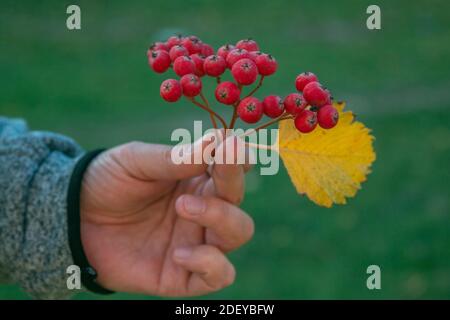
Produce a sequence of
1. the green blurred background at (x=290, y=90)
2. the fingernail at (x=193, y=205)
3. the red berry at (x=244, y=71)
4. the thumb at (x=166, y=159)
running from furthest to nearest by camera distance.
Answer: the green blurred background at (x=290, y=90) → the fingernail at (x=193, y=205) → the thumb at (x=166, y=159) → the red berry at (x=244, y=71)

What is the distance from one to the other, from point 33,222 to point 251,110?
1.22 m

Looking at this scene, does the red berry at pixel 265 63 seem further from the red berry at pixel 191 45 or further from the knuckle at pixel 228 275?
the knuckle at pixel 228 275

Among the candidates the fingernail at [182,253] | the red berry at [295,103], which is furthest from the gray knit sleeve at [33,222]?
the red berry at [295,103]

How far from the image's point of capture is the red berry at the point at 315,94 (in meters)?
1.59

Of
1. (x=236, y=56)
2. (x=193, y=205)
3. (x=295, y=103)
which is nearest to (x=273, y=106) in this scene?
(x=295, y=103)

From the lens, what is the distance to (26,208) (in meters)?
2.45

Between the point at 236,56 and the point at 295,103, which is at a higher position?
the point at 236,56

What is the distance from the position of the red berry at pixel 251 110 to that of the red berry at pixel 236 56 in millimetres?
106

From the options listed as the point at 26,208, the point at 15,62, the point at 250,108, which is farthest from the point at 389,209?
the point at 15,62

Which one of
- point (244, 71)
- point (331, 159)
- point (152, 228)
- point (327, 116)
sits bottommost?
point (152, 228)

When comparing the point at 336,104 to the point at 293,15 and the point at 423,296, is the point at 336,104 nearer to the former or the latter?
the point at 423,296

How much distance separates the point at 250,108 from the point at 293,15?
8.46 metres

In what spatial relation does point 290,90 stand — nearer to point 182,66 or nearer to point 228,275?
point 228,275

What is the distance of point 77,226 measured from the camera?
7.80 feet
